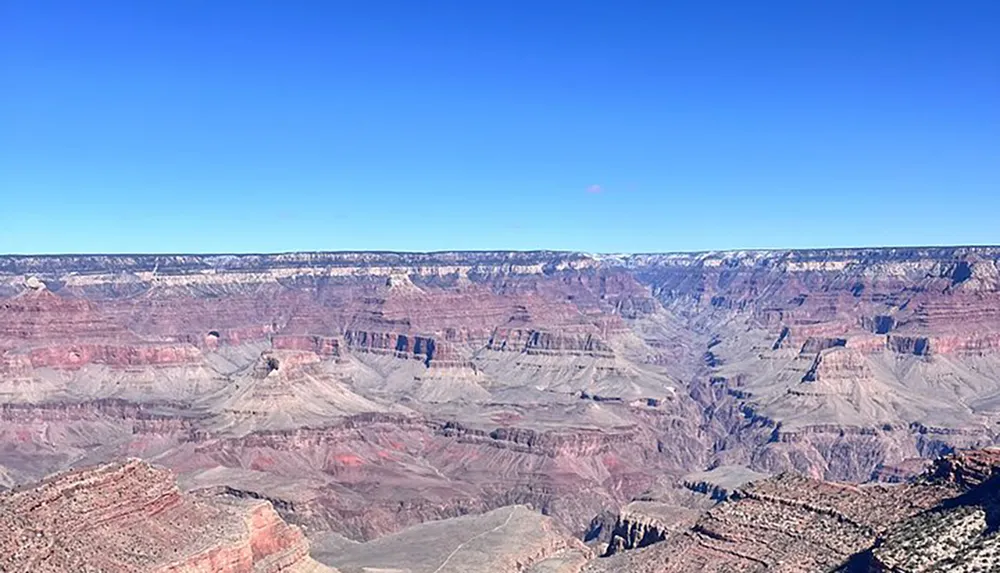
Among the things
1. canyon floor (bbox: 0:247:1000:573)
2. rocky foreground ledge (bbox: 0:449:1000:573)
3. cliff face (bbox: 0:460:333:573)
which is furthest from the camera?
canyon floor (bbox: 0:247:1000:573)

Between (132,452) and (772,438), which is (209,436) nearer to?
(132,452)

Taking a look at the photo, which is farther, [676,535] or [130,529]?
[676,535]

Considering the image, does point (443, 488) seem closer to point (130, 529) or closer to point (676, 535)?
point (676, 535)

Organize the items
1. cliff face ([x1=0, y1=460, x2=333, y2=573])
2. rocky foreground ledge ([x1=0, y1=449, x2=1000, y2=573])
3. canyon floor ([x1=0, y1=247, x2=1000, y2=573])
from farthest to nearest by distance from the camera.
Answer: canyon floor ([x1=0, y1=247, x2=1000, y2=573]), cliff face ([x1=0, y1=460, x2=333, y2=573]), rocky foreground ledge ([x1=0, y1=449, x2=1000, y2=573])

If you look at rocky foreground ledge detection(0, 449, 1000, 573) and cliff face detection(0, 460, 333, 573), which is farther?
cliff face detection(0, 460, 333, 573)

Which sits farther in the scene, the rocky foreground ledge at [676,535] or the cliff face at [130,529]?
the cliff face at [130,529]

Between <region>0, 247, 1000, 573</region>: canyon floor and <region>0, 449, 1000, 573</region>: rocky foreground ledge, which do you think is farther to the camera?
<region>0, 247, 1000, 573</region>: canyon floor

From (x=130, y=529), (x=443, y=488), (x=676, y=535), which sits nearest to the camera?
(x=130, y=529)

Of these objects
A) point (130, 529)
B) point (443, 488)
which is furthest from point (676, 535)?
point (443, 488)

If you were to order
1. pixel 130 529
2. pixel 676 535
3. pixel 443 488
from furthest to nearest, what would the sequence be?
pixel 443 488 < pixel 676 535 < pixel 130 529
